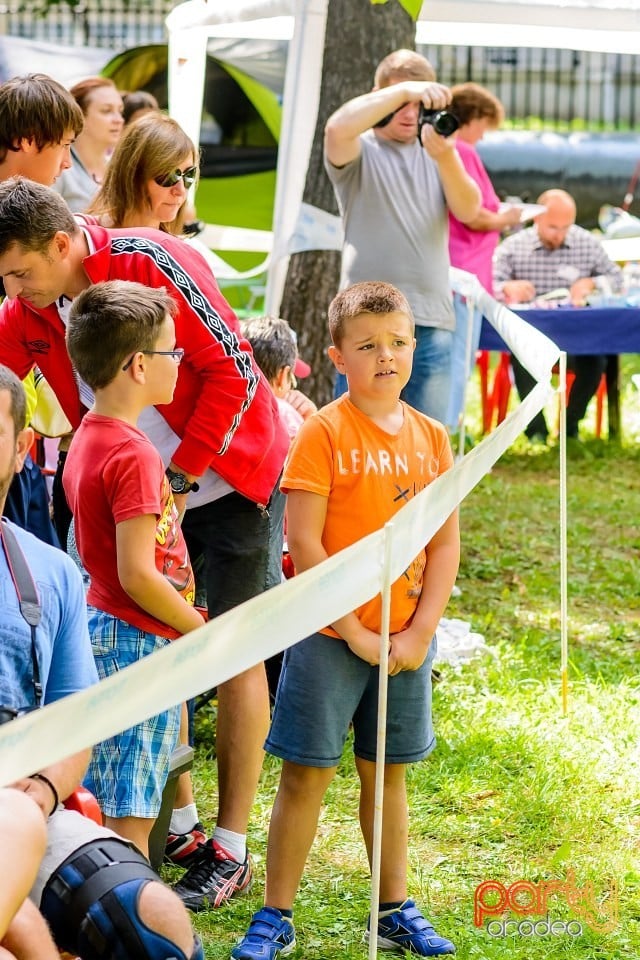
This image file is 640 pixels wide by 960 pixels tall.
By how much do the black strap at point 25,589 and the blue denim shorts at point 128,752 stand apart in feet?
1.51

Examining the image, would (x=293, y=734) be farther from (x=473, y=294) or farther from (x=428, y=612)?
(x=473, y=294)

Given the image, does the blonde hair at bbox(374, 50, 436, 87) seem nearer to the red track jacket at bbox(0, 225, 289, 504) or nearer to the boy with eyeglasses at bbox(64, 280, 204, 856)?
the red track jacket at bbox(0, 225, 289, 504)

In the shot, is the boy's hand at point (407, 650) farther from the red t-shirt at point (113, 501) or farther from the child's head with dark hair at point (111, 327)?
the child's head with dark hair at point (111, 327)

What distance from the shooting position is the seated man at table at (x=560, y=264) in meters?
8.93

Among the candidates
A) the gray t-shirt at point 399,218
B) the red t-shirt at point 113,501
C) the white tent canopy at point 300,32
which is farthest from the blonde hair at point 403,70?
the red t-shirt at point 113,501

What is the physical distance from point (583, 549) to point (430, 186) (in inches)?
92.1

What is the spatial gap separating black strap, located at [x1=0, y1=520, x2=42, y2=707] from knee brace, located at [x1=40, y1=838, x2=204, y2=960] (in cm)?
29

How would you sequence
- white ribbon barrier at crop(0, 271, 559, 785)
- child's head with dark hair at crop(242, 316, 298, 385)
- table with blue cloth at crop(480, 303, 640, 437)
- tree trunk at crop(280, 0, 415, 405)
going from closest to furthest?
1. white ribbon barrier at crop(0, 271, 559, 785)
2. child's head with dark hair at crop(242, 316, 298, 385)
3. tree trunk at crop(280, 0, 415, 405)
4. table with blue cloth at crop(480, 303, 640, 437)

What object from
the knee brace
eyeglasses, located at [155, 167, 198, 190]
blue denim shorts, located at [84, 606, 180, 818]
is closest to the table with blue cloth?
eyeglasses, located at [155, 167, 198, 190]

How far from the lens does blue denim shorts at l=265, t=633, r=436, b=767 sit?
2799 millimetres

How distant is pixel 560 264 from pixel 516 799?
588cm

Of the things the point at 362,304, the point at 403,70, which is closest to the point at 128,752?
the point at 362,304

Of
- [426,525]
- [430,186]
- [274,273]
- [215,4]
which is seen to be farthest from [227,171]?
[426,525]

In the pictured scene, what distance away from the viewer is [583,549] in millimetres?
6719
